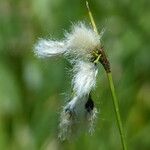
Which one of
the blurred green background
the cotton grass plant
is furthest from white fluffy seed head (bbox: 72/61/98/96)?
the blurred green background

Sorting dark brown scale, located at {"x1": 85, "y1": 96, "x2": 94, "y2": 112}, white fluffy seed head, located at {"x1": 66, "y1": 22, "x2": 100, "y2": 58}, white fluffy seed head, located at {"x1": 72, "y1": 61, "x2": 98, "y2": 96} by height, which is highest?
white fluffy seed head, located at {"x1": 66, "y1": 22, "x2": 100, "y2": 58}

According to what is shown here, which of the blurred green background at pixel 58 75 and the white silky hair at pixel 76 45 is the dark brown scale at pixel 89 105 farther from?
the blurred green background at pixel 58 75

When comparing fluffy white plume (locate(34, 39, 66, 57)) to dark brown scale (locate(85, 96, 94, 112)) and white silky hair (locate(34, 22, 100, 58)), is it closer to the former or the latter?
white silky hair (locate(34, 22, 100, 58))

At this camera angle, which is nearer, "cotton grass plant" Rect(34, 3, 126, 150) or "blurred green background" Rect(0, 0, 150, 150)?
"cotton grass plant" Rect(34, 3, 126, 150)

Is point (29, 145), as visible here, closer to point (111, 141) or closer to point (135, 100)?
point (111, 141)

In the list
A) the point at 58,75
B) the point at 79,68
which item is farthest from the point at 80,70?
the point at 58,75

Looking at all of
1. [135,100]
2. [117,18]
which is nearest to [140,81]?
[135,100]

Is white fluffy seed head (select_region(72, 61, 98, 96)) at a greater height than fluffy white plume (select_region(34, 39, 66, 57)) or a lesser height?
lesser
